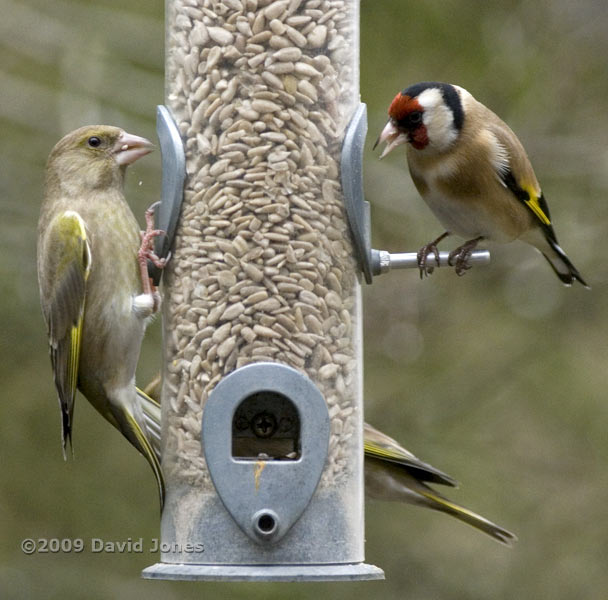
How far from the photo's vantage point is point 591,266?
10328mm

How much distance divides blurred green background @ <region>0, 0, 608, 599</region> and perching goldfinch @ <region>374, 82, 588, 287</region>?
1968 mm

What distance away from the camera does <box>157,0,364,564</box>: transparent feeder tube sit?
6.13m

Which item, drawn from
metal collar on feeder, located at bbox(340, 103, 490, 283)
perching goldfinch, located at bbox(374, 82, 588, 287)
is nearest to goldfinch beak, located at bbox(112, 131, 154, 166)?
metal collar on feeder, located at bbox(340, 103, 490, 283)

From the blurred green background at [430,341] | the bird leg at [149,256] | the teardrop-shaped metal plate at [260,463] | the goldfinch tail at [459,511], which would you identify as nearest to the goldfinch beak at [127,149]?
the bird leg at [149,256]

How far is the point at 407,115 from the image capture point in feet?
24.8

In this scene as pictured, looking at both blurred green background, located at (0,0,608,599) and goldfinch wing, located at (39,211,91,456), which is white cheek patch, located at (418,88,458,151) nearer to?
goldfinch wing, located at (39,211,91,456)

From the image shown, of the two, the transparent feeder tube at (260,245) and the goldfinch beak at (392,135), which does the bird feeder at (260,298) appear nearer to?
the transparent feeder tube at (260,245)

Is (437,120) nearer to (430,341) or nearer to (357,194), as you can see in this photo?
(357,194)

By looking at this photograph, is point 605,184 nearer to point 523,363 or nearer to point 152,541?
point 523,363

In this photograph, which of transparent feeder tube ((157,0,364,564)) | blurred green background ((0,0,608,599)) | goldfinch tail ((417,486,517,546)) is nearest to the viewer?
transparent feeder tube ((157,0,364,564))

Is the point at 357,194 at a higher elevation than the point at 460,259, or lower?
higher

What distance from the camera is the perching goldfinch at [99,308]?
675cm

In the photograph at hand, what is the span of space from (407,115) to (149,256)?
1.77 m

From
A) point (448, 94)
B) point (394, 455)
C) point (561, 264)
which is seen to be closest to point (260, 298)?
point (394, 455)
